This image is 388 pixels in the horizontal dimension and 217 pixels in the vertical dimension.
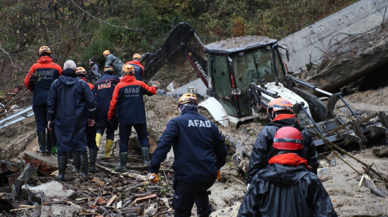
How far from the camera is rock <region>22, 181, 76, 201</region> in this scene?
20.4 ft

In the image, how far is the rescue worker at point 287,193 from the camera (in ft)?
11.1

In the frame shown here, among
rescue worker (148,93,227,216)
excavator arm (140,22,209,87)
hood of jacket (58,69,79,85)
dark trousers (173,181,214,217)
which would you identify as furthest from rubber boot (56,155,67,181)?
excavator arm (140,22,209,87)

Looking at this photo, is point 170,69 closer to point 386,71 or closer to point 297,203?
point 386,71

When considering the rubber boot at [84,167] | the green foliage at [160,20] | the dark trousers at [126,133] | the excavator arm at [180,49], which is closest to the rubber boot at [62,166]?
the rubber boot at [84,167]

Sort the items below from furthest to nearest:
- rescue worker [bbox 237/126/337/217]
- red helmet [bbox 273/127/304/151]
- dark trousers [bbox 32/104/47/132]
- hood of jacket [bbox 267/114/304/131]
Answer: dark trousers [bbox 32/104/47/132] < hood of jacket [bbox 267/114/304/131] < red helmet [bbox 273/127/304/151] < rescue worker [bbox 237/126/337/217]

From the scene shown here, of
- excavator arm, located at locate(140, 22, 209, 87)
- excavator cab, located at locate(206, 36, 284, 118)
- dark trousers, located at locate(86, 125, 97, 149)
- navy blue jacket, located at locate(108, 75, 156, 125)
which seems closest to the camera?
dark trousers, located at locate(86, 125, 97, 149)

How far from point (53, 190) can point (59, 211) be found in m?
0.89

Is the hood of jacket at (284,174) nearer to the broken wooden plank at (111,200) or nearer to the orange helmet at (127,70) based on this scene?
the broken wooden plank at (111,200)

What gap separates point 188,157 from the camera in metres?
4.69

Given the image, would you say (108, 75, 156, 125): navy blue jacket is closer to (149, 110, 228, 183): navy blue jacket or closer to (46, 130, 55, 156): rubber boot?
(46, 130, 55, 156): rubber boot

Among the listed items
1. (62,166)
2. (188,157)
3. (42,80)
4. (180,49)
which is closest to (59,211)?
(62,166)

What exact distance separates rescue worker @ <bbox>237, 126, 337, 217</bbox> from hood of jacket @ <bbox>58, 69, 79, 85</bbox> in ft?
13.9

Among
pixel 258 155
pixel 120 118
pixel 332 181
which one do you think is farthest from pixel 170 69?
pixel 258 155

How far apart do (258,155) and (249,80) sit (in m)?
5.91
